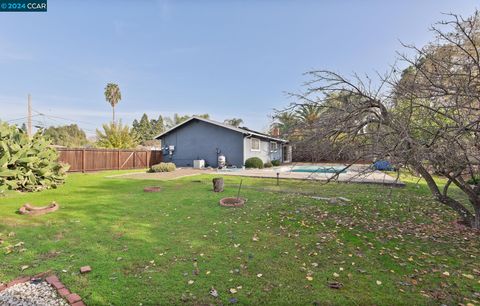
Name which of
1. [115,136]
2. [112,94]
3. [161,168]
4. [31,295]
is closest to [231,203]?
[31,295]

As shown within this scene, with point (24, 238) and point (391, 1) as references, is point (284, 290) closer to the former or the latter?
point (24, 238)

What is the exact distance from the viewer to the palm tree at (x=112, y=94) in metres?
44.7

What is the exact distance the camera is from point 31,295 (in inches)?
96.6

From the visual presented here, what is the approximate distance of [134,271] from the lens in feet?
9.91

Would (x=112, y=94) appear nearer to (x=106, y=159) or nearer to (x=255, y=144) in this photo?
(x=106, y=159)

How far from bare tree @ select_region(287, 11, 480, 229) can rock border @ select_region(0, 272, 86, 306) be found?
14.8ft

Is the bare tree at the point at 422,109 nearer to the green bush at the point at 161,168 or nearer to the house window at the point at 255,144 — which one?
the green bush at the point at 161,168

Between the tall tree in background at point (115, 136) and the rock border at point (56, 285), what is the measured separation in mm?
23451

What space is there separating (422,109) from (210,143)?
17105 millimetres

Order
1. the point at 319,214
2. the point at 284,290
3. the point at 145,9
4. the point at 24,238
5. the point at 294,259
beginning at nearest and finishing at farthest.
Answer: the point at 284,290 < the point at 294,259 < the point at 24,238 < the point at 319,214 < the point at 145,9

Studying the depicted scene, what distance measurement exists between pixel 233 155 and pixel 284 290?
16864mm

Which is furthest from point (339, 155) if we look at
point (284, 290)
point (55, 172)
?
point (55, 172)

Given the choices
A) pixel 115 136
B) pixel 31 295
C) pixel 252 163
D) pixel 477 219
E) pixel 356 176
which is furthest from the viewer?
pixel 115 136

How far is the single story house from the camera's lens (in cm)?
1925
